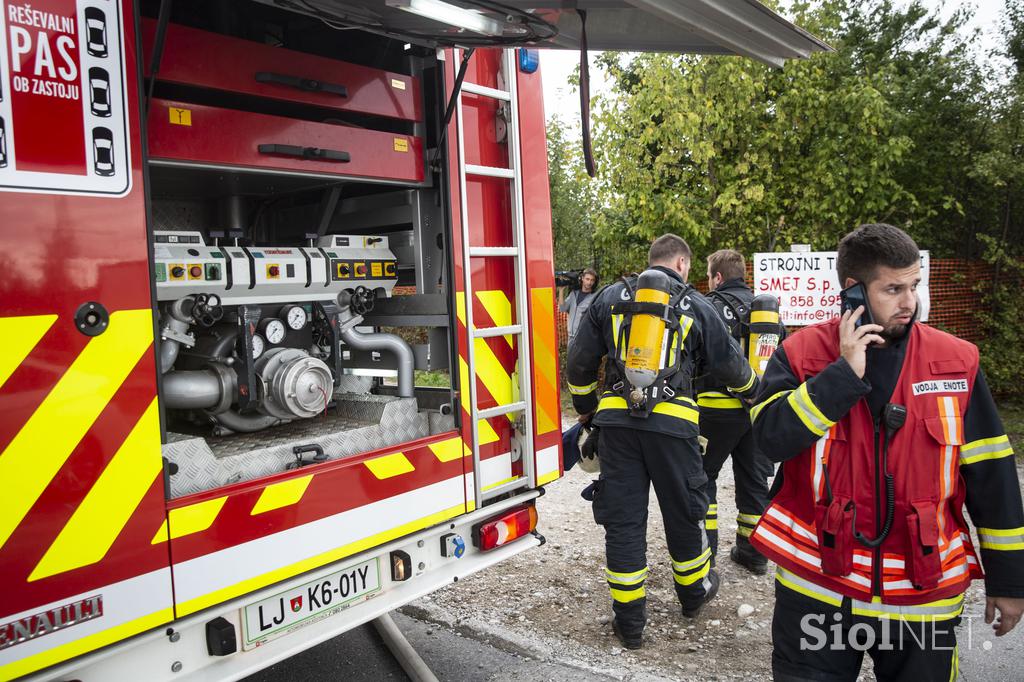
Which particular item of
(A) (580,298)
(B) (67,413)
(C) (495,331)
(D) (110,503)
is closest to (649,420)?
(C) (495,331)

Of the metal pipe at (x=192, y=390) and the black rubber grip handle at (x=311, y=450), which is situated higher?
the metal pipe at (x=192, y=390)

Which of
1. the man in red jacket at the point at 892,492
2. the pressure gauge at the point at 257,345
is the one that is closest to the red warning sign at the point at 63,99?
the pressure gauge at the point at 257,345

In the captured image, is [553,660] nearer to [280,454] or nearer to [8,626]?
[280,454]

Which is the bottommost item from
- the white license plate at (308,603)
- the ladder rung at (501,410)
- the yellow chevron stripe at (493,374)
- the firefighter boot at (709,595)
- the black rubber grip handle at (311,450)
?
the firefighter boot at (709,595)

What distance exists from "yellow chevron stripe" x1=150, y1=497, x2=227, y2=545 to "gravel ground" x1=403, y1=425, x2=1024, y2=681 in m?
1.95

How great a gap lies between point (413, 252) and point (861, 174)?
7.94 m

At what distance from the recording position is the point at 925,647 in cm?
211

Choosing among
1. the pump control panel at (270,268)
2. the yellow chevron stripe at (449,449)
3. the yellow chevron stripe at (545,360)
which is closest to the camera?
the pump control panel at (270,268)

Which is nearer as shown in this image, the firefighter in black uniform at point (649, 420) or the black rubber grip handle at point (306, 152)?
the black rubber grip handle at point (306, 152)

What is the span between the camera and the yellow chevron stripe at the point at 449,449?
10.1 ft

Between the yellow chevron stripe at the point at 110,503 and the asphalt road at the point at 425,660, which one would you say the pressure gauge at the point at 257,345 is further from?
the asphalt road at the point at 425,660

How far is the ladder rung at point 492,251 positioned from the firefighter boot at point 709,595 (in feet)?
6.84

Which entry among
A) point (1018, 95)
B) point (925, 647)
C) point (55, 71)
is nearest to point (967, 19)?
point (1018, 95)

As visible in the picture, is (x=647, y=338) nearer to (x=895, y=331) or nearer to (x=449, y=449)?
(x=449, y=449)
